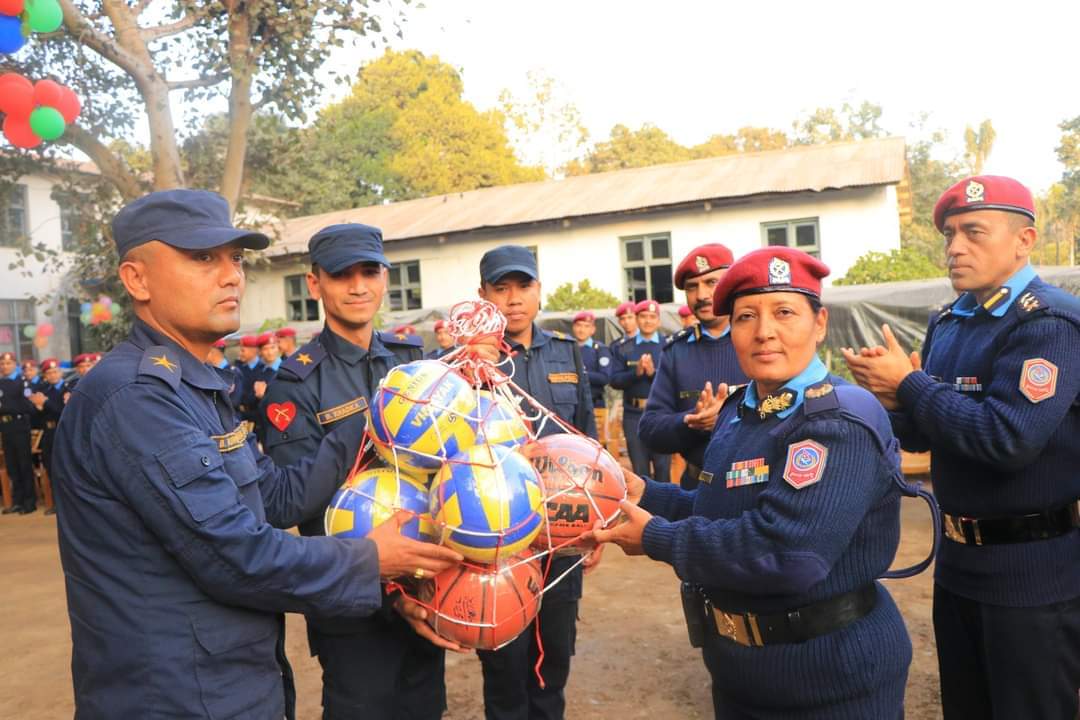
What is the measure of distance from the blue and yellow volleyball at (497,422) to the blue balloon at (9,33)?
6609 millimetres

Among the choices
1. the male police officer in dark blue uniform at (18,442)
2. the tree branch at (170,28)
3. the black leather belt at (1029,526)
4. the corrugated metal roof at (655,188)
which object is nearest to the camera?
the black leather belt at (1029,526)

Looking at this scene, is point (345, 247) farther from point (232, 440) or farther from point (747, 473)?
point (747, 473)

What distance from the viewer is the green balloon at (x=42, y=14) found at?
690 cm

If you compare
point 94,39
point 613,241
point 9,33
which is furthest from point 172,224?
point 613,241

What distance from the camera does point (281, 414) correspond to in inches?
113

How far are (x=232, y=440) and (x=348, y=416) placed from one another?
0.71 m

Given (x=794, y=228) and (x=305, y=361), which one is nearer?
(x=305, y=361)

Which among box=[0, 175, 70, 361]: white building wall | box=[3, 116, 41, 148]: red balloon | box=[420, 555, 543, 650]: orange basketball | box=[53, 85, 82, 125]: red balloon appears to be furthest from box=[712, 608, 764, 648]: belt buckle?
box=[0, 175, 70, 361]: white building wall

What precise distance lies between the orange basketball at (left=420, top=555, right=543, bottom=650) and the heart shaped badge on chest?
0.94 metres

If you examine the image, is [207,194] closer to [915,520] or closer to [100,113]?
[915,520]

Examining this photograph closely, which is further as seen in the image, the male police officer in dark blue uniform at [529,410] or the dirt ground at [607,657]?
the dirt ground at [607,657]

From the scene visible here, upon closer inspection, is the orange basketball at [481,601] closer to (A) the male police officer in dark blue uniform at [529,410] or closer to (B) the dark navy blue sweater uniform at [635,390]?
(A) the male police officer in dark blue uniform at [529,410]

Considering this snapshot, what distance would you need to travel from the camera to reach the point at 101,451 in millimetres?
1899

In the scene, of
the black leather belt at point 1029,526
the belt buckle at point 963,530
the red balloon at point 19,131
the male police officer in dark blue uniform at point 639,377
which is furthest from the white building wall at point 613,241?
the black leather belt at point 1029,526
